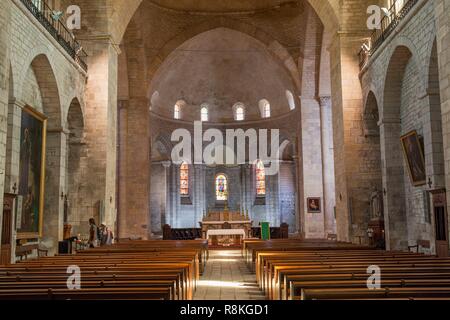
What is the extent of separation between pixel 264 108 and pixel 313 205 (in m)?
10.4

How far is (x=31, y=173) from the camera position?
14.1 metres

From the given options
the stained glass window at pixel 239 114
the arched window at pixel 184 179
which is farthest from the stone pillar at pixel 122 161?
the stained glass window at pixel 239 114

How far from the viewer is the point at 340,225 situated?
732 inches

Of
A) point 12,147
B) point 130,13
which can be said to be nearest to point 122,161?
point 130,13

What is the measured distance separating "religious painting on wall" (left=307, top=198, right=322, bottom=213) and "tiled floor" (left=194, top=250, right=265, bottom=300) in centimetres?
1068

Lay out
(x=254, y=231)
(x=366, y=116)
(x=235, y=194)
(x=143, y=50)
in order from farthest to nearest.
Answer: (x=235, y=194) < (x=254, y=231) < (x=143, y=50) < (x=366, y=116)

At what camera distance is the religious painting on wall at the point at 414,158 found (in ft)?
44.7

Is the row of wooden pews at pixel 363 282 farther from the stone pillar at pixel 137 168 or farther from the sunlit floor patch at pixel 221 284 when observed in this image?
the stone pillar at pixel 137 168

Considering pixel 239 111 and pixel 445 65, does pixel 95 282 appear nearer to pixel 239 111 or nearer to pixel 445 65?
pixel 445 65

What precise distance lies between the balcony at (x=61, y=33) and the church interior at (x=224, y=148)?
0.10m

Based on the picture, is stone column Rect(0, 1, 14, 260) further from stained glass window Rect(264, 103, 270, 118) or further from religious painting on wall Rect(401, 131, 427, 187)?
stained glass window Rect(264, 103, 270, 118)
